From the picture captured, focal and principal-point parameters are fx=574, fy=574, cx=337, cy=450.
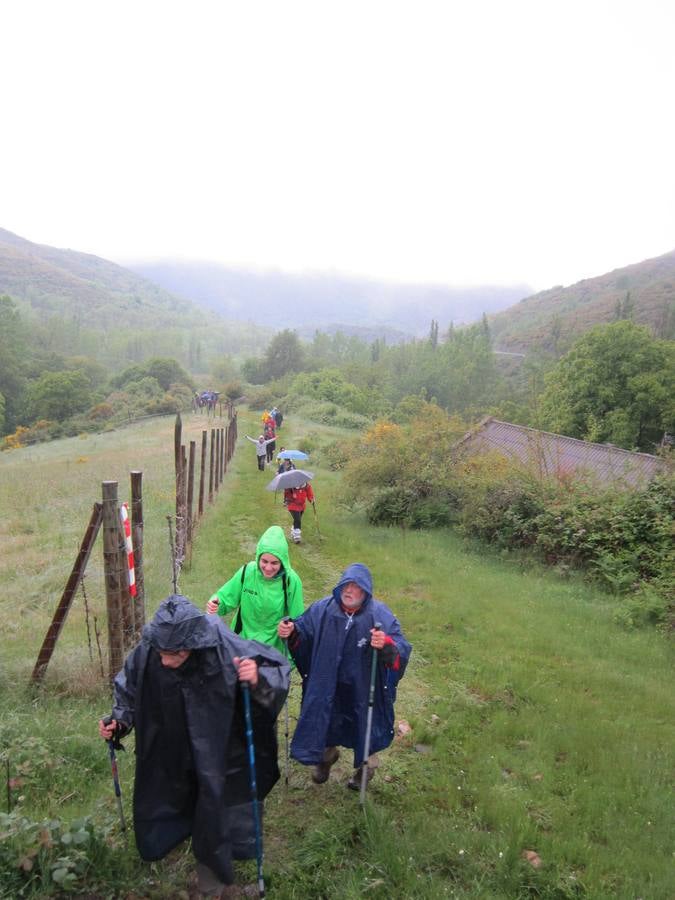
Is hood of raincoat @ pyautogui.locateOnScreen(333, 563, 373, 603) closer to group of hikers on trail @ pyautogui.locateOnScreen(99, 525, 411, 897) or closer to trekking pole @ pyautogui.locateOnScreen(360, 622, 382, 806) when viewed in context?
group of hikers on trail @ pyautogui.locateOnScreen(99, 525, 411, 897)

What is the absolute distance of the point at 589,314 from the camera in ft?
423

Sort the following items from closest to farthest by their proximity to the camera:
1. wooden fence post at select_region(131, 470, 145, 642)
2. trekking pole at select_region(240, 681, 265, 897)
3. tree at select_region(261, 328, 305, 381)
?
trekking pole at select_region(240, 681, 265, 897), wooden fence post at select_region(131, 470, 145, 642), tree at select_region(261, 328, 305, 381)

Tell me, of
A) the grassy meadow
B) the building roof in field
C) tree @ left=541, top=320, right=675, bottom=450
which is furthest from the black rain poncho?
tree @ left=541, top=320, right=675, bottom=450

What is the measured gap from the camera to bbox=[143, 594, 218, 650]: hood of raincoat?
3104 millimetres

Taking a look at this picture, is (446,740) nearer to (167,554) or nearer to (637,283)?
(167,554)

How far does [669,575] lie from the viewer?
10.4m

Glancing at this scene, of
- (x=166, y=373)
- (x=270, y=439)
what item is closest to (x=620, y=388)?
(x=270, y=439)

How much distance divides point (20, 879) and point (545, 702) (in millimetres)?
5402

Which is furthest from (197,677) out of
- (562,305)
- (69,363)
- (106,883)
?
(562,305)

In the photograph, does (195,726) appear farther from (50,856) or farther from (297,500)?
(297,500)

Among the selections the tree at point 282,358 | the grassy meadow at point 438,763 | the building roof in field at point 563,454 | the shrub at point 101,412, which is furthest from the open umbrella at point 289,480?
the tree at point 282,358

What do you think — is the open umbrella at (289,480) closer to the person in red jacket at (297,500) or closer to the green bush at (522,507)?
the person in red jacket at (297,500)

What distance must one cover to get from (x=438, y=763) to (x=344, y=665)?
5.76 ft

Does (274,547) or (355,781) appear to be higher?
(274,547)
